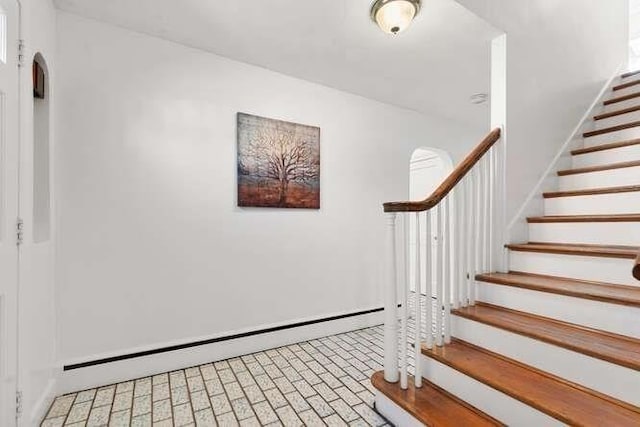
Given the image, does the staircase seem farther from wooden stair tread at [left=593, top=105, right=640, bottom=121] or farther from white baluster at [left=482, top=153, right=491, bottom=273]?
wooden stair tread at [left=593, top=105, right=640, bottom=121]

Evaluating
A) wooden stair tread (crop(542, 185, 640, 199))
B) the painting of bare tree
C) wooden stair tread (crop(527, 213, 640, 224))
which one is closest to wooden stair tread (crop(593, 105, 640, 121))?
wooden stair tread (crop(542, 185, 640, 199))

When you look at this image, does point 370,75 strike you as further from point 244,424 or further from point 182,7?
point 244,424

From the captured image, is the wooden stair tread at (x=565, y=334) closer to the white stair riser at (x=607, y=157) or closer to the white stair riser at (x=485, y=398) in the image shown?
the white stair riser at (x=485, y=398)

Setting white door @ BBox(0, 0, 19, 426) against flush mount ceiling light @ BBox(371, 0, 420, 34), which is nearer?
white door @ BBox(0, 0, 19, 426)

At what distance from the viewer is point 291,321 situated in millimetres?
2785

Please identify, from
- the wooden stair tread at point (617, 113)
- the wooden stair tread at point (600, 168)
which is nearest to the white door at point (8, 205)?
the wooden stair tread at point (600, 168)

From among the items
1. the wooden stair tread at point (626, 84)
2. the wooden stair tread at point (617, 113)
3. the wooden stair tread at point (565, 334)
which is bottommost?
the wooden stair tread at point (565, 334)

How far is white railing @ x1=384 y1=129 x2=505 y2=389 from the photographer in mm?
1690

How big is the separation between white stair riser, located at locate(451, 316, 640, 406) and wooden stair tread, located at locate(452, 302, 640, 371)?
0.03 metres

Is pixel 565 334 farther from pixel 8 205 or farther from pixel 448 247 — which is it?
pixel 8 205

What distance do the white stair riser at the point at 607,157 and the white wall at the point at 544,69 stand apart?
0.22 meters

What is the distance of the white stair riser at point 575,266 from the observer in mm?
1604

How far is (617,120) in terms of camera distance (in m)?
2.58

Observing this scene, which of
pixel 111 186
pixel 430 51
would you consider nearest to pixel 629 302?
pixel 430 51
